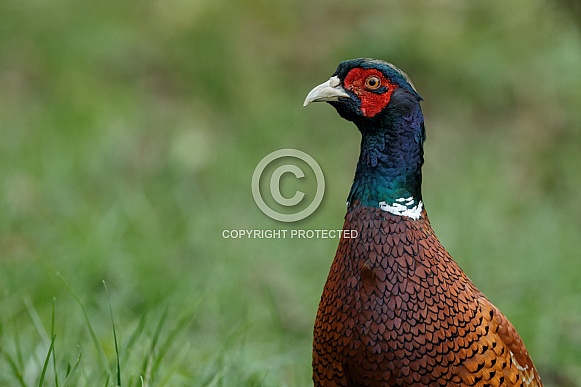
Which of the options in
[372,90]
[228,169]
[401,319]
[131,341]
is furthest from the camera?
[228,169]

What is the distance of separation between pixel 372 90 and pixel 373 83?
0.07ft

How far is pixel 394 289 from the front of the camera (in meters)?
2.29

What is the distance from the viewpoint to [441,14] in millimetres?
8711

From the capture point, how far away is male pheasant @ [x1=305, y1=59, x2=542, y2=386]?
225cm

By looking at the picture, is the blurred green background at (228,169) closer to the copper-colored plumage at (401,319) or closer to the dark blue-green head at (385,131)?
the copper-colored plumage at (401,319)

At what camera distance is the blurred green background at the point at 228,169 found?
12.5ft

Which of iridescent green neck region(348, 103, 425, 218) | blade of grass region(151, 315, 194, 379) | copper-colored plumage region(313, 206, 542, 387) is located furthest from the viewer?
blade of grass region(151, 315, 194, 379)

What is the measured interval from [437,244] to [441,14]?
6734mm

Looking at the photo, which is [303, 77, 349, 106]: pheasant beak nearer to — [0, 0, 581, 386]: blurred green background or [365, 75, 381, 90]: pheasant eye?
[365, 75, 381, 90]: pheasant eye

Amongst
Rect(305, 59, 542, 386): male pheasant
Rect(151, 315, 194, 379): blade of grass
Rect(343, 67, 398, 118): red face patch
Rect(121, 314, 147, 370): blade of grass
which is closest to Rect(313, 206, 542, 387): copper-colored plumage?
Rect(305, 59, 542, 386): male pheasant

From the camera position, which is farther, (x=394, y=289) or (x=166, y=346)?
(x=166, y=346)

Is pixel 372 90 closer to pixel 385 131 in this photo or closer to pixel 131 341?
pixel 385 131

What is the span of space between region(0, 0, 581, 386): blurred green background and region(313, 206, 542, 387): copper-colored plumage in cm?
87

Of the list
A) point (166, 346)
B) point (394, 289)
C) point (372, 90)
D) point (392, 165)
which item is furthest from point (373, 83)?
point (166, 346)
